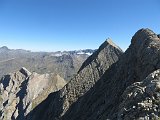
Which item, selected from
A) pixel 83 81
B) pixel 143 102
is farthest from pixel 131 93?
pixel 83 81

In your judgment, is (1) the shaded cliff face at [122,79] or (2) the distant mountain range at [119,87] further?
(1) the shaded cliff face at [122,79]

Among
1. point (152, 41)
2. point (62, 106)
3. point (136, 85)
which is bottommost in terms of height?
point (62, 106)

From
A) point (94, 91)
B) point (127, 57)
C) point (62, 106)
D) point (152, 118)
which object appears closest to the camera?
point (152, 118)

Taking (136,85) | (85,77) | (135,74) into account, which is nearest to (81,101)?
(85,77)

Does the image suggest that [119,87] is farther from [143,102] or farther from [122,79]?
[143,102]

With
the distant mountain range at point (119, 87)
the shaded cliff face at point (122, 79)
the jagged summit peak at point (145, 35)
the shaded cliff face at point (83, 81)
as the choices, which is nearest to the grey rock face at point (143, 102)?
the distant mountain range at point (119, 87)

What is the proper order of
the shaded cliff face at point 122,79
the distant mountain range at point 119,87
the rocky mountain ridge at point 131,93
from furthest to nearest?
the shaded cliff face at point 122,79, the distant mountain range at point 119,87, the rocky mountain ridge at point 131,93

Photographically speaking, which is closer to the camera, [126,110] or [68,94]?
[126,110]

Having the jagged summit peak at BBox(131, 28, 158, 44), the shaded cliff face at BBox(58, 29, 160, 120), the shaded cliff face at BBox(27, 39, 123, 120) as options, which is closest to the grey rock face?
the shaded cliff face at BBox(58, 29, 160, 120)

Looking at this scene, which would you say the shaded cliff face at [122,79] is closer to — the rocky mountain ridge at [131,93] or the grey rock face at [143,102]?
the rocky mountain ridge at [131,93]

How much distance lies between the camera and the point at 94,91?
324ft

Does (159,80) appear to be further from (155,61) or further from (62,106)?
(62,106)

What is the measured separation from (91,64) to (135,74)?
80.1 m

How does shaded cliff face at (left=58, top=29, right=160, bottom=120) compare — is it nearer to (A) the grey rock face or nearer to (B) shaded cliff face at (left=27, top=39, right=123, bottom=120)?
(A) the grey rock face
